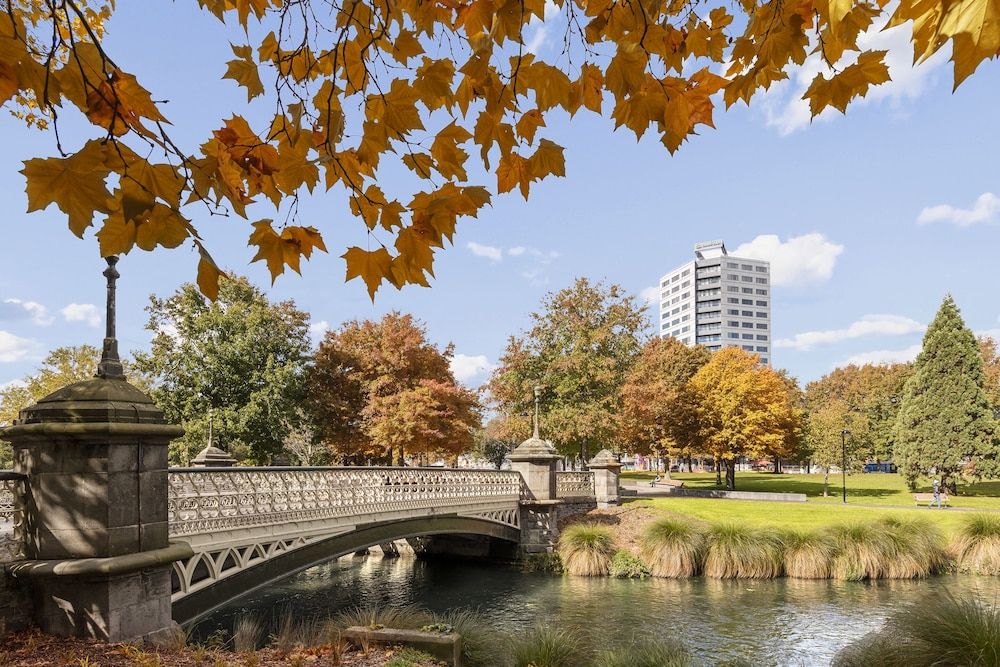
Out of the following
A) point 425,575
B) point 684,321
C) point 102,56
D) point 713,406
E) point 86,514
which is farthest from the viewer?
point 684,321

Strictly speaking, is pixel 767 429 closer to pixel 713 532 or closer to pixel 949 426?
pixel 949 426

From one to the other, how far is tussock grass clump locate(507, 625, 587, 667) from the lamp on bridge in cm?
527

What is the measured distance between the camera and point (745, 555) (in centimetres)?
2002

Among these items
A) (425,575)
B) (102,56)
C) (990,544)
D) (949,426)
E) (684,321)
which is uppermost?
(684,321)

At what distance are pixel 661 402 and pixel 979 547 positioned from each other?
16423 mm

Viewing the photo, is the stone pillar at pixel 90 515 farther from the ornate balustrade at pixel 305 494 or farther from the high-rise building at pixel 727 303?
the high-rise building at pixel 727 303

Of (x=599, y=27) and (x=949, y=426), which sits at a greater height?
(x=599, y=27)

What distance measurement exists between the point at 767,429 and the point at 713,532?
23.0 meters

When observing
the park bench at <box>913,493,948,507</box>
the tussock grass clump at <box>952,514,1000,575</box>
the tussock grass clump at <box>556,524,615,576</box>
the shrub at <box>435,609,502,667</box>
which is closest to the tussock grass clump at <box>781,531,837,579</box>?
the tussock grass clump at <box>952,514,1000,575</box>

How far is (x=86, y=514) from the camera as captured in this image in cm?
712

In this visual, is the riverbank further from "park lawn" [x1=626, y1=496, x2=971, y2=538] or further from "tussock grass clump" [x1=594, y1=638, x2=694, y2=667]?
"park lawn" [x1=626, y1=496, x2=971, y2=538]

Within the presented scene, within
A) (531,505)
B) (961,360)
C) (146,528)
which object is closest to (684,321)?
(961,360)

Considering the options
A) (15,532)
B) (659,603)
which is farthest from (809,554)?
(15,532)

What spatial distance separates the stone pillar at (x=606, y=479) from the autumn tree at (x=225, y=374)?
15.8 metres
